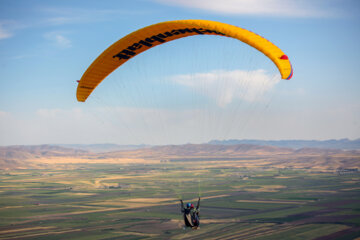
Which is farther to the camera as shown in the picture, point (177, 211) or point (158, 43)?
point (177, 211)

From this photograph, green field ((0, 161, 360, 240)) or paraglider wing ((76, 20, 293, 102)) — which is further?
green field ((0, 161, 360, 240))

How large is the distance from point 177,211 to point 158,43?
40239 mm

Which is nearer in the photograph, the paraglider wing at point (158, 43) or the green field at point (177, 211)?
the paraglider wing at point (158, 43)

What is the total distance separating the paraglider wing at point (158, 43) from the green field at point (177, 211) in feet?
75.6

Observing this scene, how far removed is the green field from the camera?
4366 cm

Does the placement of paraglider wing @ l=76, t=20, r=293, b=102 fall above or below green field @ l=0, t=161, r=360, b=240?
above

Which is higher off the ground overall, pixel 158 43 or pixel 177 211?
pixel 158 43

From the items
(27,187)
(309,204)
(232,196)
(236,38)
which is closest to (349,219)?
(309,204)

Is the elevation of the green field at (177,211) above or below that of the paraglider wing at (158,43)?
below

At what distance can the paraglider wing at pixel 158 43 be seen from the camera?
61.8 feet

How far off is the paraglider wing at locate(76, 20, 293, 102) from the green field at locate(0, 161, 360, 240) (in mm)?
23046

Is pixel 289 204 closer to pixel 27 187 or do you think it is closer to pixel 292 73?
pixel 292 73

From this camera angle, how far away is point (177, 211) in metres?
58.8

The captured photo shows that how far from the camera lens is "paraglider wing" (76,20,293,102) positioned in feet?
61.8
